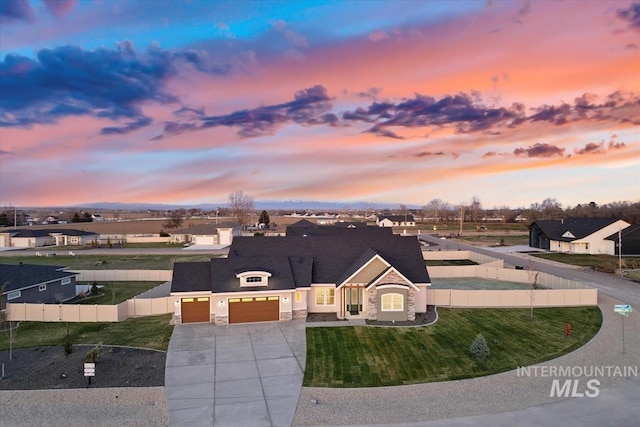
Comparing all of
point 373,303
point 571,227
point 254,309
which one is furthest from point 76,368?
point 571,227

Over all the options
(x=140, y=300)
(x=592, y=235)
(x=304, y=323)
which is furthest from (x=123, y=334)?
(x=592, y=235)

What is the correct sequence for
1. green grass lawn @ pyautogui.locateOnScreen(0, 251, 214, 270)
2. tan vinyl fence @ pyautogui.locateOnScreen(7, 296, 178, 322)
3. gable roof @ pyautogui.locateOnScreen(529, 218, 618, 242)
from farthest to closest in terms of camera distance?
1. gable roof @ pyautogui.locateOnScreen(529, 218, 618, 242)
2. green grass lawn @ pyautogui.locateOnScreen(0, 251, 214, 270)
3. tan vinyl fence @ pyautogui.locateOnScreen(7, 296, 178, 322)

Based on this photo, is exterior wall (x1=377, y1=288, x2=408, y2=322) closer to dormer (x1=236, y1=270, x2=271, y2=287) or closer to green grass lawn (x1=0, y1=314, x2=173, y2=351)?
dormer (x1=236, y1=270, x2=271, y2=287)

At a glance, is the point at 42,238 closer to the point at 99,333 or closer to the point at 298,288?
the point at 99,333

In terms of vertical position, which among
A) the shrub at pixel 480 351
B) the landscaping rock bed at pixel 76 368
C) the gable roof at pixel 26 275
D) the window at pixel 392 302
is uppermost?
the gable roof at pixel 26 275

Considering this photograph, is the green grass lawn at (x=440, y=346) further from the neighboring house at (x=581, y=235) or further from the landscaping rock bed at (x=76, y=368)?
the neighboring house at (x=581, y=235)

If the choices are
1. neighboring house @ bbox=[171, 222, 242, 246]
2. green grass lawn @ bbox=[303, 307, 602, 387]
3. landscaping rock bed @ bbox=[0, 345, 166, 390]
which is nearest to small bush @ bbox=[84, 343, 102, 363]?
landscaping rock bed @ bbox=[0, 345, 166, 390]

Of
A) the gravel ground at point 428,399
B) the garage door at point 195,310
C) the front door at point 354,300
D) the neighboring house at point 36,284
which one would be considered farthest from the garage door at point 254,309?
the neighboring house at point 36,284
